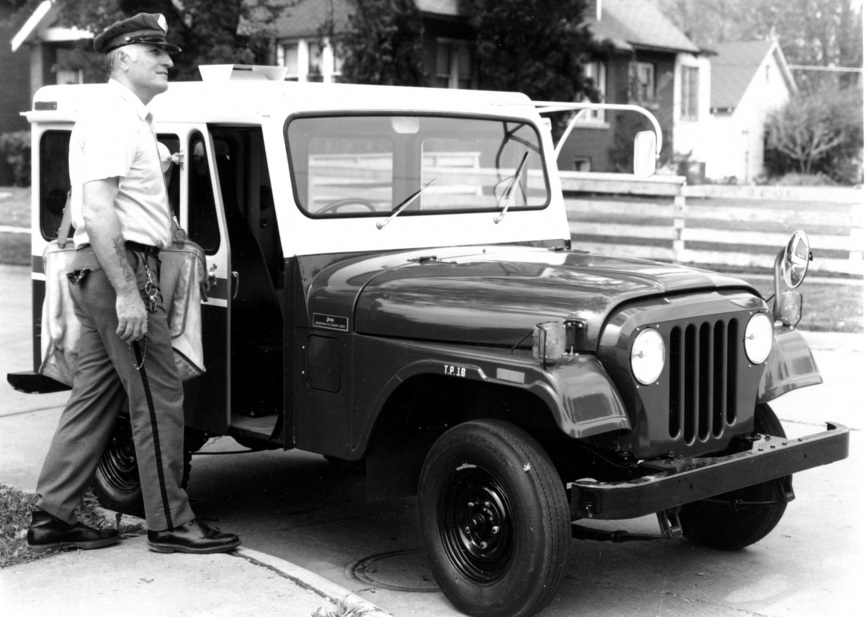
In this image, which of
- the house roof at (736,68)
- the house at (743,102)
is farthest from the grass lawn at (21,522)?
the house roof at (736,68)

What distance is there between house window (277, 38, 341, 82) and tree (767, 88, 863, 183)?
2530 cm

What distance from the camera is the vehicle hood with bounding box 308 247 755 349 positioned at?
171 inches

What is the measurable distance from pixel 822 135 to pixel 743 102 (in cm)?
478

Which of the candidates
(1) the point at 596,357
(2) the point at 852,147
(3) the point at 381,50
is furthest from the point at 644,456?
(2) the point at 852,147

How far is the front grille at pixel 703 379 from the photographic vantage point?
14.4ft

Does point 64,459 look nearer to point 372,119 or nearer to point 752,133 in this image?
point 372,119

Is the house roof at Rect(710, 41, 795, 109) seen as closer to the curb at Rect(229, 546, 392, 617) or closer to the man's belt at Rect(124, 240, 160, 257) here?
the man's belt at Rect(124, 240, 160, 257)

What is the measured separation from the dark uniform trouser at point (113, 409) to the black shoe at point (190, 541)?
0.04 metres

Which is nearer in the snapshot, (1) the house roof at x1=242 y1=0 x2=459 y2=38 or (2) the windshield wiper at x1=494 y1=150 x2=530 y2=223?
(2) the windshield wiper at x1=494 y1=150 x2=530 y2=223

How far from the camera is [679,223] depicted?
17.0m

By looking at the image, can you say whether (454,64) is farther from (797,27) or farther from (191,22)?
(797,27)

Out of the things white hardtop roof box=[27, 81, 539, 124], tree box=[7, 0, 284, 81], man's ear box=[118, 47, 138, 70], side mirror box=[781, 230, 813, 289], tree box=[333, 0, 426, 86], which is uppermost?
tree box=[333, 0, 426, 86]

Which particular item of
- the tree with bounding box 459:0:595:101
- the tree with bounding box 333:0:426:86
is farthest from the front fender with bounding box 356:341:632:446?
the tree with bounding box 459:0:595:101

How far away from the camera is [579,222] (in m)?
18.3
